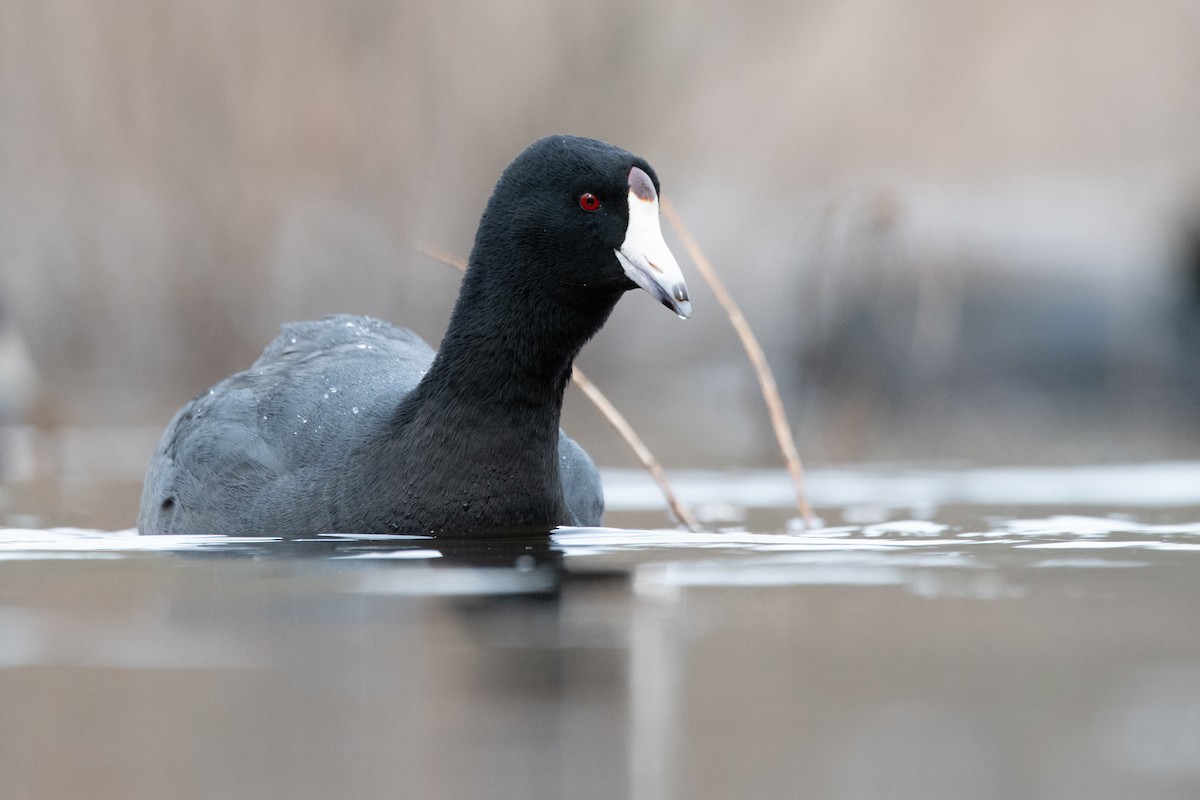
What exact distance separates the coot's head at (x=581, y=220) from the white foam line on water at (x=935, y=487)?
62.9 inches

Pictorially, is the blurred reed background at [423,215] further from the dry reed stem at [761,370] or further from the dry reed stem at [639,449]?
the dry reed stem at [639,449]

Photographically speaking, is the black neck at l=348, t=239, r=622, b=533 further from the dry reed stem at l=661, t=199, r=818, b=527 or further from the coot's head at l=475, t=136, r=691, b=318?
the dry reed stem at l=661, t=199, r=818, b=527

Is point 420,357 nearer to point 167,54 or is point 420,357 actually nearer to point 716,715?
point 716,715

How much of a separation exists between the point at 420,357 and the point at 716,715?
2907mm

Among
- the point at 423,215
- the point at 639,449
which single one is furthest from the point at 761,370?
the point at 423,215

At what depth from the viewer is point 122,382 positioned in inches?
416

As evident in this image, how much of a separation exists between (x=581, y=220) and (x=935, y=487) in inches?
85.5

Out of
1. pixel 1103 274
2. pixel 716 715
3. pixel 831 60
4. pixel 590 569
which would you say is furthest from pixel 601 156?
pixel 831 60

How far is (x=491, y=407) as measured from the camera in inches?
162

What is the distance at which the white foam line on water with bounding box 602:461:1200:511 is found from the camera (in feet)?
17.5

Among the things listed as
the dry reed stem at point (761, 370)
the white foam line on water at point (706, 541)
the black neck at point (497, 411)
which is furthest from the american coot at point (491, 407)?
the dry reed stem at point (761, 370)

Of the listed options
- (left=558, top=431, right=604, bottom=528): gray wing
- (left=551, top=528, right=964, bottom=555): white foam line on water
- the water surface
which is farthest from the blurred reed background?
the water surface

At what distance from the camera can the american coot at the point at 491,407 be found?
4047mm

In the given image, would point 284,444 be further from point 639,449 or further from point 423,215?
point 423,215
